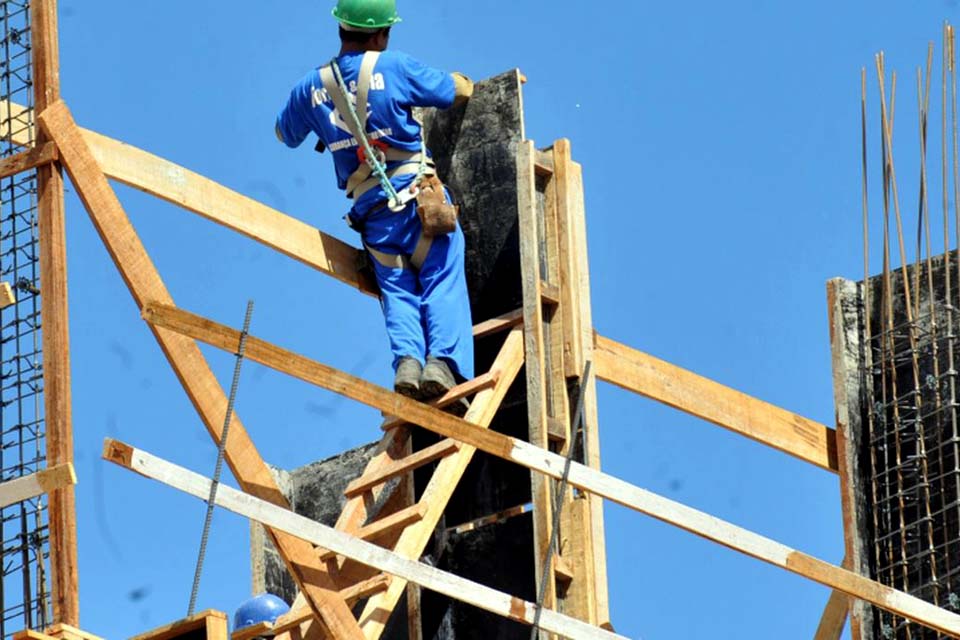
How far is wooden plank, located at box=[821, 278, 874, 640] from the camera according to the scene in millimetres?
17234

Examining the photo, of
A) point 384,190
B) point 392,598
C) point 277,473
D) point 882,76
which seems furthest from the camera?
point 277,473

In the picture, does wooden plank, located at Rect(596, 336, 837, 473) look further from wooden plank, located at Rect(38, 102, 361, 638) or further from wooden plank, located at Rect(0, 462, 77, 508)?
wooden plank, located at Rect(0, 462, 77, 508)

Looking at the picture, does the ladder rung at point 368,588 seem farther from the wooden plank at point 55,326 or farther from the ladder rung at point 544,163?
the ladder rung at point 544,163

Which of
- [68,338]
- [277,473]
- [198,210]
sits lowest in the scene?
[68,338]

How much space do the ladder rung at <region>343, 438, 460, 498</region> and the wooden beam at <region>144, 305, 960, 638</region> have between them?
135cm

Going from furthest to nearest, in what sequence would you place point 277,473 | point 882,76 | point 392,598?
point 277,473 → point 882,76 → point 392,598

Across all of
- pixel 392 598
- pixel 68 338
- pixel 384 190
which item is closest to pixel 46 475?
pixel 68 338

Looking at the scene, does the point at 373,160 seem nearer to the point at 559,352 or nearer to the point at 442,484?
the point at 559,352

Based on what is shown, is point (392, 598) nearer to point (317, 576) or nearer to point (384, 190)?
point (317, 576)

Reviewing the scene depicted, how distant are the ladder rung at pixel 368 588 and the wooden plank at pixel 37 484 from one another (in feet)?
6.14

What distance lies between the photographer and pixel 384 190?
1683 cm

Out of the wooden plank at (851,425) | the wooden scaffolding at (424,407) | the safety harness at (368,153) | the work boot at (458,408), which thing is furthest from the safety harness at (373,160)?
the wooden plank at (851,425)

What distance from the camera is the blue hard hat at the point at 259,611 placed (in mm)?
17750

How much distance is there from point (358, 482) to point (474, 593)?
233 cm
